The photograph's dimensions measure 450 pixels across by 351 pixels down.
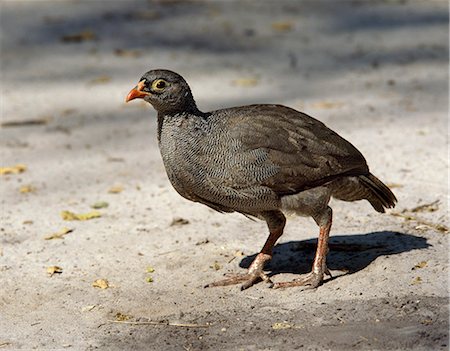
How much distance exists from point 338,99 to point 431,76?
4.18 ft

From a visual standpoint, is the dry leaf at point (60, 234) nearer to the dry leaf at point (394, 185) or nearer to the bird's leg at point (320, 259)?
the bird's leg at point (320, 259)

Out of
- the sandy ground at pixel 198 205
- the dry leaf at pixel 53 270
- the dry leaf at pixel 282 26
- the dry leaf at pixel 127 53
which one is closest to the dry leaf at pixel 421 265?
the sandy ground at pixel 198 205

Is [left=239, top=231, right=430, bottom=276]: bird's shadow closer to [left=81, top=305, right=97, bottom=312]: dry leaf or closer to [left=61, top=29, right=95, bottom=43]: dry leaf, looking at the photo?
[left=81, top=305, right=97, bottom=312]: dry leaf

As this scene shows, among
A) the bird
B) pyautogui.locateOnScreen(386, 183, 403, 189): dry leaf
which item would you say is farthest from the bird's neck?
A: pyautogui.locateOnScreen(386, 183, 403, 189): dry leaf

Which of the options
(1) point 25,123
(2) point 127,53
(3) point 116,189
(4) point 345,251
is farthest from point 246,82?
(4) point 345,251

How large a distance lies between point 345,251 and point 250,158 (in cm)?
122

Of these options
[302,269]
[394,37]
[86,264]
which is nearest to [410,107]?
[394,37]

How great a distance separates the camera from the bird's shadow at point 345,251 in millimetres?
6656

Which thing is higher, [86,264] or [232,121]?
[232,121]

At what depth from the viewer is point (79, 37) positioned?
12.4 meters

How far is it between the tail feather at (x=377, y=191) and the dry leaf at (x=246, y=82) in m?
4.30

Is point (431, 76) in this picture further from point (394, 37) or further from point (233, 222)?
point (233, 222)

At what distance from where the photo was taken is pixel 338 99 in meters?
10.2

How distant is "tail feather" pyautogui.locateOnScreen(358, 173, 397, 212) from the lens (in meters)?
6.52
